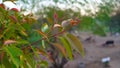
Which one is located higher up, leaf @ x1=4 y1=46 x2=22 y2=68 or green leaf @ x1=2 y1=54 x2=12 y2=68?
leaf @ x1=4 y1=46 x2=22 y2=68

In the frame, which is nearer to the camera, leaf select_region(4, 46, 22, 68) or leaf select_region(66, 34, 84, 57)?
leaf select_region(4, 46, 22, 68)

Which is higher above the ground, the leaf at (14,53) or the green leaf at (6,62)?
the leaf at (14,53)

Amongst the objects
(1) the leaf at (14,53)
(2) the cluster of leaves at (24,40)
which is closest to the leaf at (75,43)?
(2) the cluster of leaves at (24,40)

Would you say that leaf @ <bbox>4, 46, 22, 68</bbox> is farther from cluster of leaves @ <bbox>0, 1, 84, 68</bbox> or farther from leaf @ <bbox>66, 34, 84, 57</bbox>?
leaf @ <bbox>66, 34, 84, 57</bbox>

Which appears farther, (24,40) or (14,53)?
(24,40)

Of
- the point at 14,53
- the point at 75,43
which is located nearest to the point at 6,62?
the point at 14,53

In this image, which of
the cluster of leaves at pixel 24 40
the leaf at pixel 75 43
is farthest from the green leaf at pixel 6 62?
the leaf at pixel 75 43

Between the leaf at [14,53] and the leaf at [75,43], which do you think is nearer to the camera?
the leaf at [14,53]

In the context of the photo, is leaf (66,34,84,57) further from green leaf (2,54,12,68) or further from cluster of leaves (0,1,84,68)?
green leaf (2,54,12,68)

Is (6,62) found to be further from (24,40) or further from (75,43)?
(75,43)

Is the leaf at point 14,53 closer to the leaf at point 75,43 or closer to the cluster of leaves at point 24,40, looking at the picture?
the cluster of leaves at point 24,40

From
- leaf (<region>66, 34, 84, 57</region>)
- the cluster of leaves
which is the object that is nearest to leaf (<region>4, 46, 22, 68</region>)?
the cluster of leaves

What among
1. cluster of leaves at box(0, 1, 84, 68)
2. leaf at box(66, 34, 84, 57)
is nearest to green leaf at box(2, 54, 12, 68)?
cluster of leaves at box(0, 1, 84, 68)
